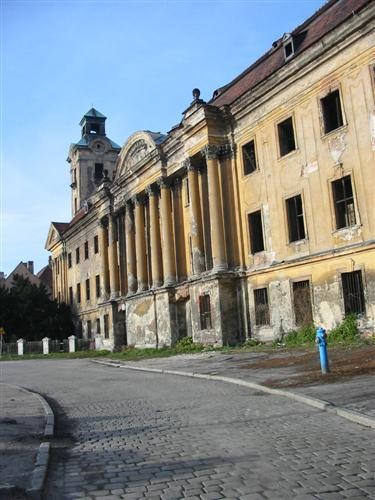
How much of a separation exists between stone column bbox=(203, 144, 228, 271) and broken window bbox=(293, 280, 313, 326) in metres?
4.45

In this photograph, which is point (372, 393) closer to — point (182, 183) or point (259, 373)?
point (259, 373)

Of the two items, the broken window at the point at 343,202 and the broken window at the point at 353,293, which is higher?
the broken window at the point at 343,202

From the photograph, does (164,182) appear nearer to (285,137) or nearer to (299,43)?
(285,137)

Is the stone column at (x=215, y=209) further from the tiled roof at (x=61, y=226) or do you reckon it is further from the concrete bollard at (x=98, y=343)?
the tiled roof at (x=61, y=226)

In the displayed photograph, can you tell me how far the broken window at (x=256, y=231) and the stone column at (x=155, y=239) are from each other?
8385 millimetres

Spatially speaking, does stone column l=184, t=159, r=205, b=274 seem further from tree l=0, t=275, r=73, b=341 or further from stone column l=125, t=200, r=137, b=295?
tree l=0, t=275, r=73, b=341

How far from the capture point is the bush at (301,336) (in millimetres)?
21031

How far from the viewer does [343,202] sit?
68.6 ft

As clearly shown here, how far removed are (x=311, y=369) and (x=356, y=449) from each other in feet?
26.3

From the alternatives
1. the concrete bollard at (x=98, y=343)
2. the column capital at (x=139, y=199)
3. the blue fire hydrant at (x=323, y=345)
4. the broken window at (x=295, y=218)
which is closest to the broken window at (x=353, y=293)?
the broken window at (x=295, y=218)

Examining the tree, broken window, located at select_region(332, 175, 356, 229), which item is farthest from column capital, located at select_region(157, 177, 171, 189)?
the tree

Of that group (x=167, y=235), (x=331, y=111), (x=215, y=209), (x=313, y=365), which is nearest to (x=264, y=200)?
(x=215, y=209)

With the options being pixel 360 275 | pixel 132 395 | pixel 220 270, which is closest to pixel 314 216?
pixel 360 275

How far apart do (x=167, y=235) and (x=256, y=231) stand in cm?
694
